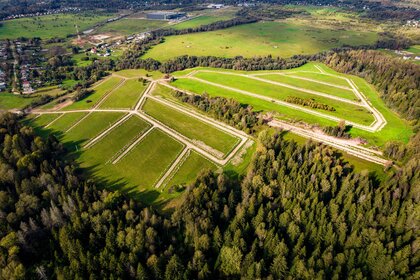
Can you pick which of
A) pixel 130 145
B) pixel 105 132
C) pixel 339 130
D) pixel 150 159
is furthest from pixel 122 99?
pixel 339 130

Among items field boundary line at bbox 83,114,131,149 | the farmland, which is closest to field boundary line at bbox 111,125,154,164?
the farmland

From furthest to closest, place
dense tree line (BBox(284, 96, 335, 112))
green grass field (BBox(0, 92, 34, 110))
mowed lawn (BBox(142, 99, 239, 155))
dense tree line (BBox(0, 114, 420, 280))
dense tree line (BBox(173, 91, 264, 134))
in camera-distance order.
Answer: green grass field (BBox(0, 92, 34, 110))
dense tree line (BBox(284, 96, 335, 112))
dense tree line (BBox(173, 91, 264, 134))
mowed lawn (BBox(142, 99, 239, 155))
dense tree line (BBox(0, 114, 420, 280))

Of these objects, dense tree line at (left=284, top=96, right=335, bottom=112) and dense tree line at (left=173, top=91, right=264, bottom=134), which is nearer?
dense tree line at (left=173, top=91, right=264, bottom=134)

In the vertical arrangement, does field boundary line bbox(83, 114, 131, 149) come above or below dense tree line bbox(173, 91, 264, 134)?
below

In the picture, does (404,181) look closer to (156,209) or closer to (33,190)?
(156,209)

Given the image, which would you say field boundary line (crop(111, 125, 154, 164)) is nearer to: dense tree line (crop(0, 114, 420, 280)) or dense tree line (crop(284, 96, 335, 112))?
dense tree line (crop(0, 114, 420, 280))

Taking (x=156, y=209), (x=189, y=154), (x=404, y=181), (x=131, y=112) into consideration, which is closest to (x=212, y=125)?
(x=189, y=154)

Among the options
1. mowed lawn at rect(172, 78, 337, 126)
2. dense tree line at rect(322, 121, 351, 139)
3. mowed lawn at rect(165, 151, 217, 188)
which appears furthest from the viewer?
mowed lawn at rect(172, 78, 337, 126)
